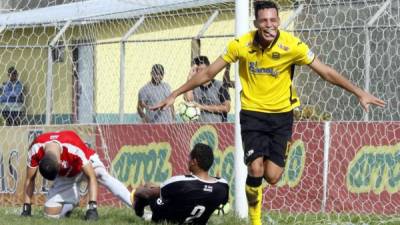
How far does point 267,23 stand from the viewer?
985 cm

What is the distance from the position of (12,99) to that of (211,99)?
4.59 m

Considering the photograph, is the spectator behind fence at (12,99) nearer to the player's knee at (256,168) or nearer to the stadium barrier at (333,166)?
the stadium barrier at (333,166)

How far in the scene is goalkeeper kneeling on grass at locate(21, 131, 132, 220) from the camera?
11906 millimetres

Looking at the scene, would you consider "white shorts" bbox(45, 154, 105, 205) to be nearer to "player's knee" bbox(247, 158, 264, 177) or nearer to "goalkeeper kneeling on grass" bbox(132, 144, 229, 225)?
"goalkeeper kneeling on grass" bbox(132, 144, 229, 225)

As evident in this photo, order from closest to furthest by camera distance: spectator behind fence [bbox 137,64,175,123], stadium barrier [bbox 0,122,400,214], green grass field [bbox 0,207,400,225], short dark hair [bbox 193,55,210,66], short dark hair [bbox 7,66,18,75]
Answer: green grass field [bbox 0,207,400,225]
stadium barrier [bbox 0,122,400,214]
short dark hair [bbox 193,55,210,66]
spectator behind fence [bbox 137,64,175,123]
short dark hair [bbox 7,66,18,75]

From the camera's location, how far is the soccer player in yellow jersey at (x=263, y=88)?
9969mm

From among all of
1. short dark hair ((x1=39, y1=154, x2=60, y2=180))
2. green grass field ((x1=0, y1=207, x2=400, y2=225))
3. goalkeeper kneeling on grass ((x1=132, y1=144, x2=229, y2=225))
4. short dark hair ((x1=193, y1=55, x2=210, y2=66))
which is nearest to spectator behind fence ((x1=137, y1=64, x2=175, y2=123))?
short dark hair ((x1=193, y1=55, x2=210, y2=66))

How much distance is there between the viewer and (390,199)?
42.7 ft

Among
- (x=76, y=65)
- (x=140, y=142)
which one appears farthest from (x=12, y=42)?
(x=140, y=142)

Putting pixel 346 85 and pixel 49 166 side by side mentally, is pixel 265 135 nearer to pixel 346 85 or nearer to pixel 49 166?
pixel 346 85

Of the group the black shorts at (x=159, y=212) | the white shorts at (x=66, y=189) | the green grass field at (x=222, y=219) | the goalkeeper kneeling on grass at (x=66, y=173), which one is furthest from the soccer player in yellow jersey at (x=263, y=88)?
the white shorts at (x=66, y=189)

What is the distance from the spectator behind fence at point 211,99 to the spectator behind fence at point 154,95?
956 mm

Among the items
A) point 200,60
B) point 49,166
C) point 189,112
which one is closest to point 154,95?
point 189,112

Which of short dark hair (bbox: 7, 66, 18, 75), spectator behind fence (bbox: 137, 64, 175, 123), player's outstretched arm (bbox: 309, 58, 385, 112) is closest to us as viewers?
player's outstretched arm (bbox: 309, 58, 385, 112)
